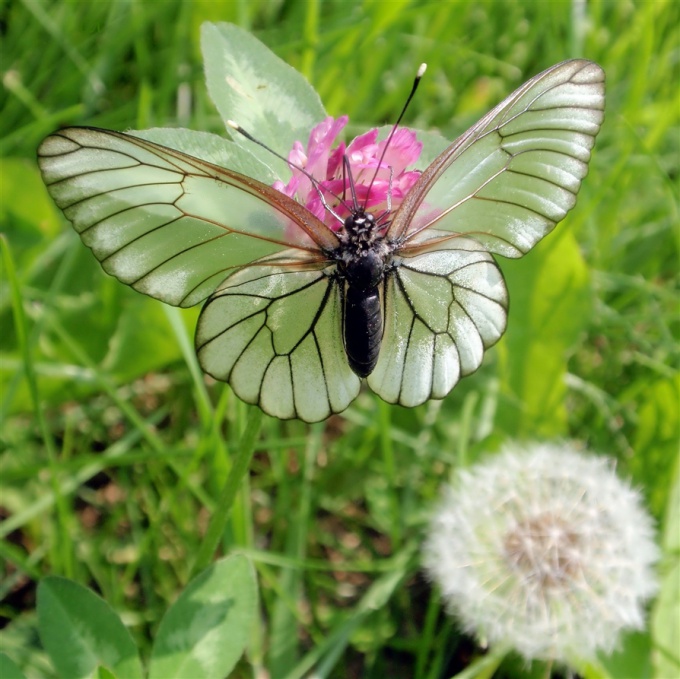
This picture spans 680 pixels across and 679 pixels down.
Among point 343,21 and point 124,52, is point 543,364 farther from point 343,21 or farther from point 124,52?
point 124,52

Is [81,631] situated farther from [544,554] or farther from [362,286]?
[544,554]

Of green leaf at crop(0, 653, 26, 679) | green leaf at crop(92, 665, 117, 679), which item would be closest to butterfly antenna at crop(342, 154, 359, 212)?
green leaf at crop(92, 665, 117, 679)

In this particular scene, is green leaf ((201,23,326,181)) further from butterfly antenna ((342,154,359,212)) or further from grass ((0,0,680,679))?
grass ((0,0,680,679))

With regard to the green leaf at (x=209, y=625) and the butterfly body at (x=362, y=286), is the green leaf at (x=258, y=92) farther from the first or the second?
the green leaf at (x=209, y=625)

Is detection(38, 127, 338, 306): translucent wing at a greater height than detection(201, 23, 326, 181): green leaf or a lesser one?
lesser

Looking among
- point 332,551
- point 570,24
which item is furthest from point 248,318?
point 570,24

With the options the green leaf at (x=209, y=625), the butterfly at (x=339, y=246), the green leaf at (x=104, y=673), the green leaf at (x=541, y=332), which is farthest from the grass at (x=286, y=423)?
the green leaf at (x=104, y=673)

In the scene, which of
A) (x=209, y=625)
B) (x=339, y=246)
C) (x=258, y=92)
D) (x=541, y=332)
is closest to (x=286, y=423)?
(x=541, y=332)
